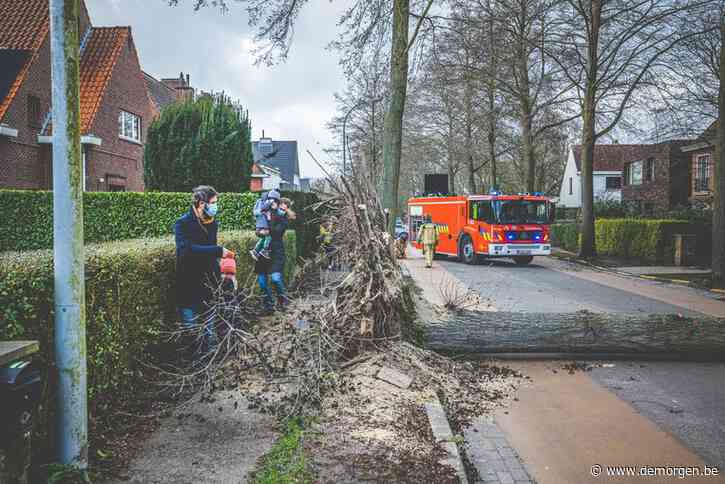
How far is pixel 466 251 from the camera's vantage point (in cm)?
2242

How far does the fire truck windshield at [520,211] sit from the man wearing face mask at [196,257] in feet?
51.7

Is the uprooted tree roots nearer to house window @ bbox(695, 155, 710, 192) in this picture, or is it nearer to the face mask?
the face mask

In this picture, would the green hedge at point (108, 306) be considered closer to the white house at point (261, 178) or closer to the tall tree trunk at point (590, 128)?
the tall tree trunk at point (590, 128)

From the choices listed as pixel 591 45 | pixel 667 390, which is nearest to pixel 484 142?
pixel 591 45

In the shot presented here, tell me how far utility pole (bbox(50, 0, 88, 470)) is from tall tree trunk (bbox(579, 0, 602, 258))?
71.4 ft

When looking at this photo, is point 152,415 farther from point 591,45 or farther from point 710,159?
point 710,159

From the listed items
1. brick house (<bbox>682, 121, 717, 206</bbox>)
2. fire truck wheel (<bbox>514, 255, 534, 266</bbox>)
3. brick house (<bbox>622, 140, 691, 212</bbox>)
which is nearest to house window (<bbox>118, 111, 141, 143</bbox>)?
fire truck wheel (<bbox>514, 255, 534, 266</bbox>)

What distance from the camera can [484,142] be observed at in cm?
3781

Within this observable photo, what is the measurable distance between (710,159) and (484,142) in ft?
41.5

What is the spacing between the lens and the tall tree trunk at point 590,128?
21750mm

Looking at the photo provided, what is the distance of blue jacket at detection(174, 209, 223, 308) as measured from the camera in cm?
593

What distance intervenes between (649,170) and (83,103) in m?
36.8

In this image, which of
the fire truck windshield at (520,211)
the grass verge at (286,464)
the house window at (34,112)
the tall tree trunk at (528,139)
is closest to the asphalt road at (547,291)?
the fire truck windshield at (520,211)

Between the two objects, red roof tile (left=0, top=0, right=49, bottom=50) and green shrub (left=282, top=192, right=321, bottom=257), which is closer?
green shrub (left=282, top=192, right=321, bottom=257)
